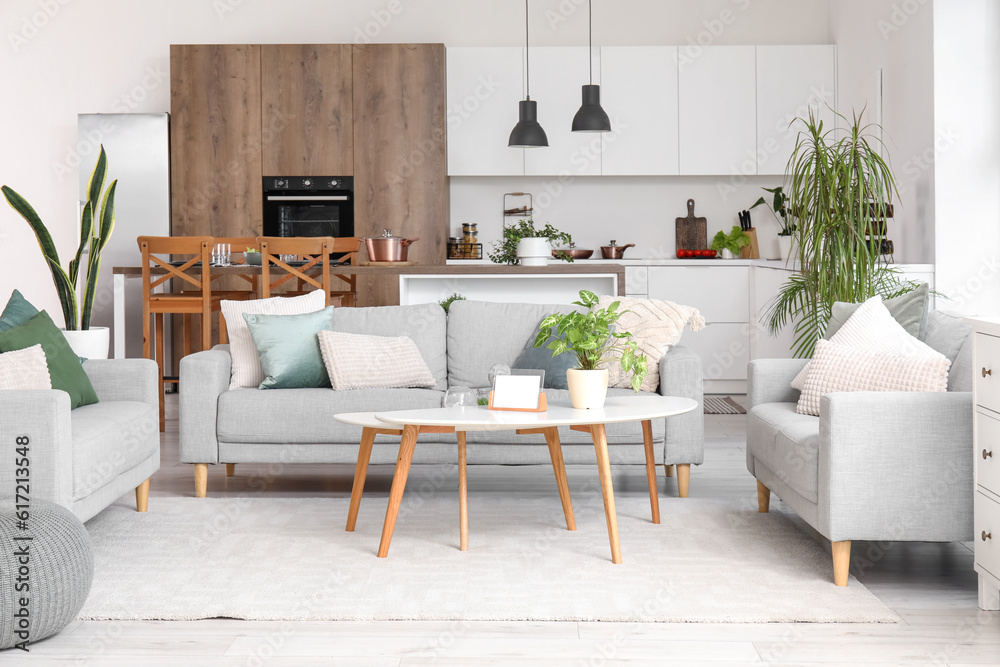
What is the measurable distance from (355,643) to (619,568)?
90cm

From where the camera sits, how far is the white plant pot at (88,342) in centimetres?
444

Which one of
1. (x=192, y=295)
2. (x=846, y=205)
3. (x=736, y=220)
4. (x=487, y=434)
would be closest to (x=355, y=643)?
(x=487, y=434)

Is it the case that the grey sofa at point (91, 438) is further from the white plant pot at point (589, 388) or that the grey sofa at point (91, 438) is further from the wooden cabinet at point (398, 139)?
the wooden cabinet at point (398, 139)

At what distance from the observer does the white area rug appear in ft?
8.47

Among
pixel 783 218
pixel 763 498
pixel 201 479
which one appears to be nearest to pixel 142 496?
pixel 201 479

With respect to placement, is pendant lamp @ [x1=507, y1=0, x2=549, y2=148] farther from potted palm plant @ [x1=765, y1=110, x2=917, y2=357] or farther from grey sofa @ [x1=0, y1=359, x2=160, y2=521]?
grey sofa @ [x1=0, y1=359, x2=160, y2=521]

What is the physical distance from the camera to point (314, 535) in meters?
3.30

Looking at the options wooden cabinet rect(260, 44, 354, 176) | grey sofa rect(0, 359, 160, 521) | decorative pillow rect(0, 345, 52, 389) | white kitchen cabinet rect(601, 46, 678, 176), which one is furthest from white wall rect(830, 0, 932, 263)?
decorative pillow rect(0, 345, 52, 389)

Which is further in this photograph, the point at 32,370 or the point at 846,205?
the point at 846,205

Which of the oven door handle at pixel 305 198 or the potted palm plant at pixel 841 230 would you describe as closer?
the potted palm plant at pixel 841 230

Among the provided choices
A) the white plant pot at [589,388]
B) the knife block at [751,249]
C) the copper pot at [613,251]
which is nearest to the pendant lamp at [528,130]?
the copper pot at [613,251]

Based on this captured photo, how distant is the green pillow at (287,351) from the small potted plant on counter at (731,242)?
402cm

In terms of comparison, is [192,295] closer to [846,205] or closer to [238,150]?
[238,150]

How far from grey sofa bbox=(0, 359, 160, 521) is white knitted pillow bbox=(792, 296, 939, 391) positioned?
7.83 ft
